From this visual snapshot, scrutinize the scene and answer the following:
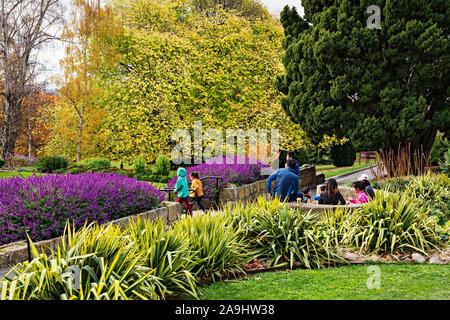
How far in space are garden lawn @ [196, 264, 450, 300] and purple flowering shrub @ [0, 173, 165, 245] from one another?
7.13 feet

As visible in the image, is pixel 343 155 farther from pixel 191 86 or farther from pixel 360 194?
pixel 360 194

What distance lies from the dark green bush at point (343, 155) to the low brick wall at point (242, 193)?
14151mm

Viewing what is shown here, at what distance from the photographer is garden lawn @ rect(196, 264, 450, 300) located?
4074 mm

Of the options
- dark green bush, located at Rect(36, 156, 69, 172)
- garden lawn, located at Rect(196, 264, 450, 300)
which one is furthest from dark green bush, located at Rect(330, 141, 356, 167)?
garden lawn, located at Rect(196, 264, 450, 300)

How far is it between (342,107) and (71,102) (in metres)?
14.4

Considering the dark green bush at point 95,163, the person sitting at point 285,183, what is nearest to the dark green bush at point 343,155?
the dark green bush at point 95,163

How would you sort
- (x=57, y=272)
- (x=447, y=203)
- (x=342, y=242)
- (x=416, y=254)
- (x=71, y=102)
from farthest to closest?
(x=71, y=102), (x=447, y=203), (x=342, y=242), (x=416, y=254), (x=57, y=272)

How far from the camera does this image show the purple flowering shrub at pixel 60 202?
547 centimetres

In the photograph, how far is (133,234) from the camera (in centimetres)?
444

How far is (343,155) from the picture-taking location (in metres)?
26.5

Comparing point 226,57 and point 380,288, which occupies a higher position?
point 226,57

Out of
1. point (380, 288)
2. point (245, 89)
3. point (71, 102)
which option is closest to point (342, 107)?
point (245, 89)

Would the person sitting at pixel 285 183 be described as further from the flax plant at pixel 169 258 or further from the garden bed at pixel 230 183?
the flax plant at pixel 169 258
